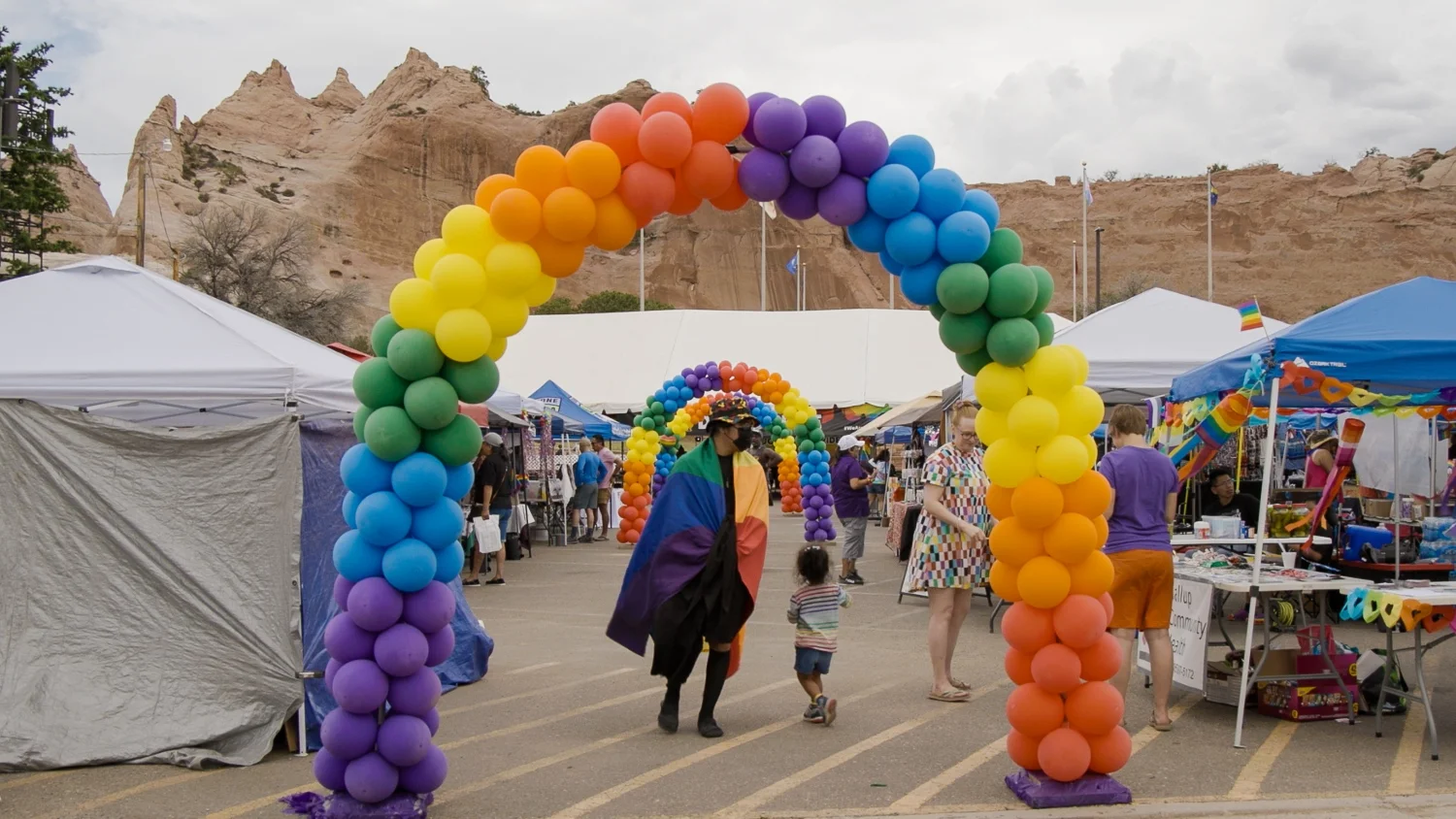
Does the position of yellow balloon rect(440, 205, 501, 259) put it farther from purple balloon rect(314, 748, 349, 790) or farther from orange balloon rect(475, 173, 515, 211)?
purple balloon rect(314, 748, 349, 790)

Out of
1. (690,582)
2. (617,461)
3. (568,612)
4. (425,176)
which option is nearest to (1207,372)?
(690,582)

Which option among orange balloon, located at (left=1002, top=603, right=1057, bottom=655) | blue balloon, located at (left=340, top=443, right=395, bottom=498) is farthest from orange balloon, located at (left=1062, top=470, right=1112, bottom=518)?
blue balloon, located at (left=340, top=443, right=395, bottom=498)

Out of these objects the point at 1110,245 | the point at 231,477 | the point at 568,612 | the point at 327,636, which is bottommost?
the point at 568,612

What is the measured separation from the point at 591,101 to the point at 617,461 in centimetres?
7925

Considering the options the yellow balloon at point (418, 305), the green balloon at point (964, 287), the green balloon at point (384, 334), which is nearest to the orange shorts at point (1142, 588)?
the green balloon at point (964, 287)

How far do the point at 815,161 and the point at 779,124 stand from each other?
233mm

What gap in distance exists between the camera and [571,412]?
22203 millimetres

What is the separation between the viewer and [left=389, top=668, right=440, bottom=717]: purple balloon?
5.01 meters

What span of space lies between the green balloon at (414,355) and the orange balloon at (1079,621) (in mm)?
3022

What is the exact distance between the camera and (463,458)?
5.17 metres

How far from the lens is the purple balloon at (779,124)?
16.9ft

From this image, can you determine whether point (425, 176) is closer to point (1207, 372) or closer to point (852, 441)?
point (852, 441)

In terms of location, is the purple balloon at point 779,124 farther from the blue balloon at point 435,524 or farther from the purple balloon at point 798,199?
the blue balloon at point 435,524

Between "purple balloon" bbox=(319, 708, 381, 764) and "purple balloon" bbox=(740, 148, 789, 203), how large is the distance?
293 centimetres
